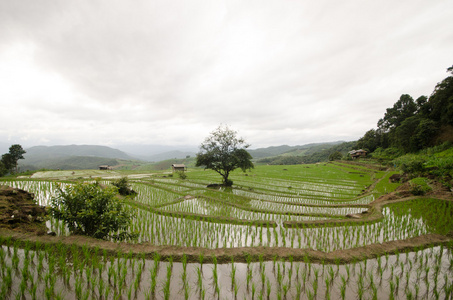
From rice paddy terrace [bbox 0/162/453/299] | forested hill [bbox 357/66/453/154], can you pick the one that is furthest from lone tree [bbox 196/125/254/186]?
forested hill [bbox 357/66/453/154]

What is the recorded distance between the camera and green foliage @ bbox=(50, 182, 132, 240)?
484 cm

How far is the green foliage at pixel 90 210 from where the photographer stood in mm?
4844

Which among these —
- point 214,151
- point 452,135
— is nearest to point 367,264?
point 214,151

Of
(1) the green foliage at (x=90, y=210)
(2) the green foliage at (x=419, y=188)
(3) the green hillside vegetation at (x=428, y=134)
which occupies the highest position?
(3) the green hillside vegetation at (x=428, y=134)

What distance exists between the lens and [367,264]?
443 cm

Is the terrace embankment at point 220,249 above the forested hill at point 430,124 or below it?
below

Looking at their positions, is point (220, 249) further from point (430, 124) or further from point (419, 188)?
point (430, 124)

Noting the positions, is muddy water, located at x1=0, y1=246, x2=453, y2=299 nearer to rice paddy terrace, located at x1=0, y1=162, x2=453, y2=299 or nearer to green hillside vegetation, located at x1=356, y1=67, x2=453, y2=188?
rice paddy terrace, located at x1=0, y1=162, x2=453, y2=299

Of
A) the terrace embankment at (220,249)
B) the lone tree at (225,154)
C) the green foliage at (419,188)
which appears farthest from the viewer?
the lone tree at (225,154)

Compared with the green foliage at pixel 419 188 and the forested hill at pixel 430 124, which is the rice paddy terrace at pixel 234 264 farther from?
the forested hill at pixel 430 124

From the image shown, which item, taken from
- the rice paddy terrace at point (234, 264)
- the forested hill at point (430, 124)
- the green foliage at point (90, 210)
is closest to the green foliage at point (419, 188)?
the rice paddy terrace at point (234, 264)

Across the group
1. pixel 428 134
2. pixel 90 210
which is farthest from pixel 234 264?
pixel 428 134

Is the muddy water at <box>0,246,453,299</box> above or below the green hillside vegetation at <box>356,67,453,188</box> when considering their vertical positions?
below

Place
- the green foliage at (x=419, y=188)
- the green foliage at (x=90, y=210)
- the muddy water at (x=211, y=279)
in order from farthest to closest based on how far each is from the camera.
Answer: the green foliage at (x=419, y=188)
the green foliage at (x=90, y=210)
the muddy water at (x=211, y=279)
